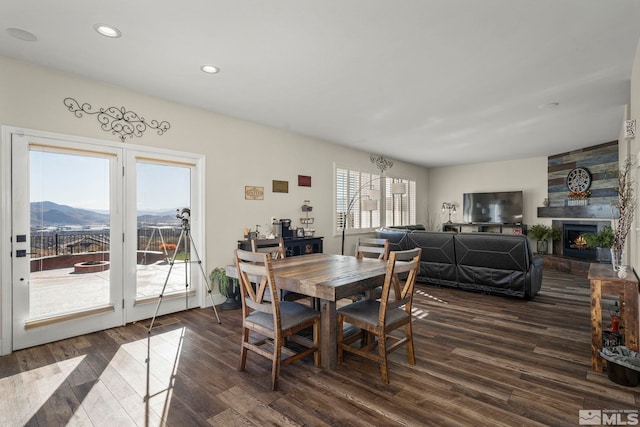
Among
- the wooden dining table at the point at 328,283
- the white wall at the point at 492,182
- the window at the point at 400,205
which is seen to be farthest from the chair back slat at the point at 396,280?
the white wall at the point at 492,182

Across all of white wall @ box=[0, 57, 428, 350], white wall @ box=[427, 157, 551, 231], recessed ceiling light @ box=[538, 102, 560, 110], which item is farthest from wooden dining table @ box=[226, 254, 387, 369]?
white wall @ box=[427, 157, 551, 231]

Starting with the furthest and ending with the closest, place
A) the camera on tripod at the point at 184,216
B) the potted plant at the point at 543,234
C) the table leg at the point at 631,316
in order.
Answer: the potted plant at the point at 543,234
the camera on tripod at the point at 184,216
the table leg at the point at 631,316

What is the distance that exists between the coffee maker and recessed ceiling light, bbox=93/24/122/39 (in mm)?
3124

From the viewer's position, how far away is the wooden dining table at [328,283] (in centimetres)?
226

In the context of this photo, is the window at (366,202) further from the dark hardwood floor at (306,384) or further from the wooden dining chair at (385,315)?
the wooden dining chair at (385,315)

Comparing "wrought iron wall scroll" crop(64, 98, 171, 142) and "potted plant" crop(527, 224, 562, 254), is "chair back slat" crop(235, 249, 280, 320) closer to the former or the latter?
"wrought iron wall scroll" crop(64, 98, 171, 142)

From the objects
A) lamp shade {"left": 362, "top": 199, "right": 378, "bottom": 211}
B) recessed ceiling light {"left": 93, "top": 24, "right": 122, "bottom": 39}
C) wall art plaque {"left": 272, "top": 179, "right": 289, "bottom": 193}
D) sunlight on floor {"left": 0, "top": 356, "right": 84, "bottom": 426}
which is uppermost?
recessed ceiling light {"left": 93, "top": 24, "right": 122, "bottom": 39}

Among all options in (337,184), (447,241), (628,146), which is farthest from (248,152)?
(628,146)

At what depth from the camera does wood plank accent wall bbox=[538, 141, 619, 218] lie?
6.51m

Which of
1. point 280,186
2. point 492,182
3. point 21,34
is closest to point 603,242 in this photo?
point 492,182

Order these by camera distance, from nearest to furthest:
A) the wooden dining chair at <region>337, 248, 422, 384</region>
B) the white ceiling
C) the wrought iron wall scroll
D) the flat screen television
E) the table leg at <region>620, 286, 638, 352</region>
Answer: the white ceiling
the wooden dining chair at <region>337, 248, 422, 384</region>
the table leg at <region>620, 286, 638, 352</region>
the wrought iron wall scroll
the flat screen television

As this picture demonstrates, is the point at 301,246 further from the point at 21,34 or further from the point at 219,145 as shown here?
the point at 21,34

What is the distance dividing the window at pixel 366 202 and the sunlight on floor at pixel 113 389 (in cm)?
420

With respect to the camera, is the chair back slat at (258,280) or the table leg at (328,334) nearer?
the chair back slat at (258,280)
